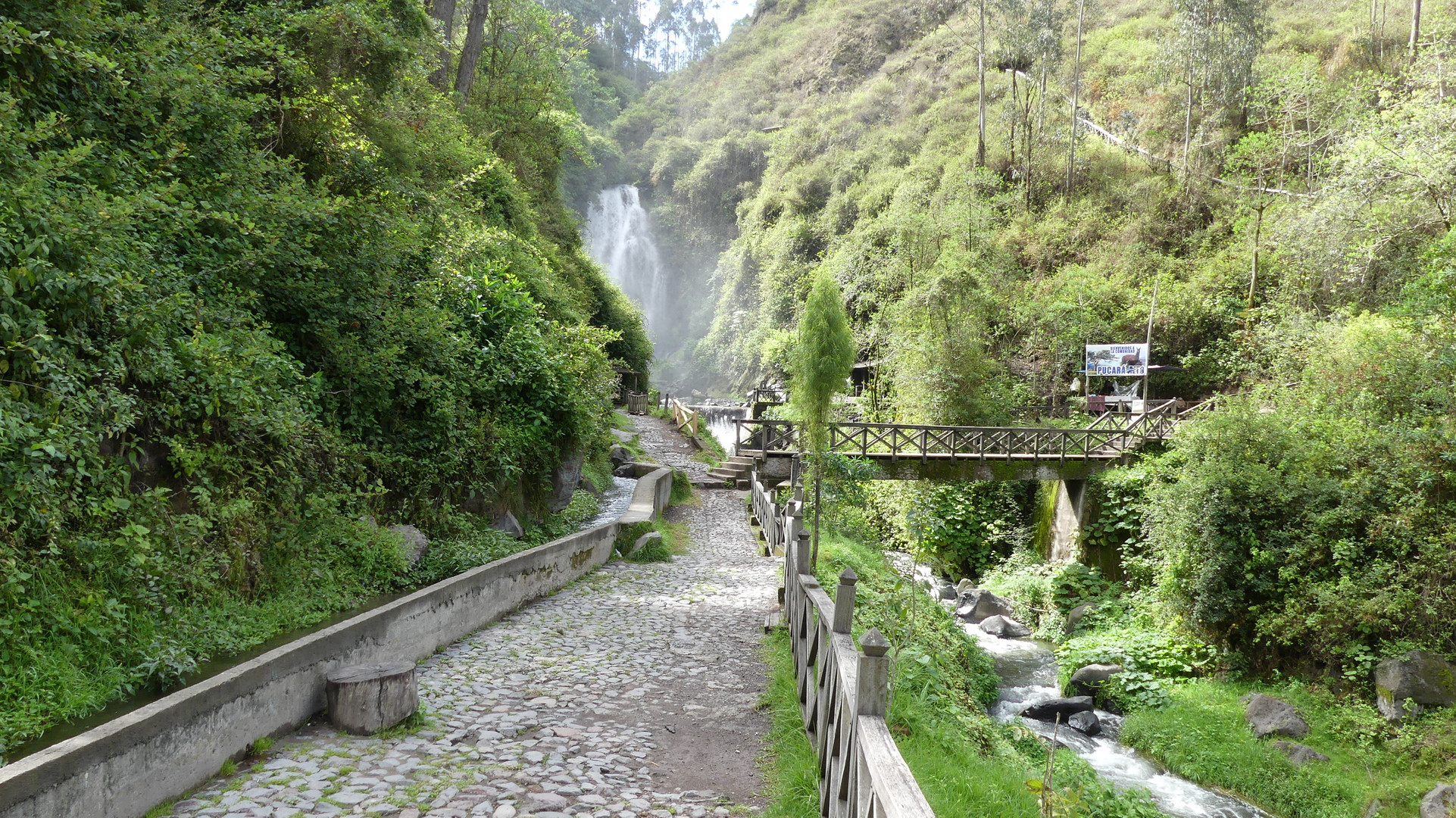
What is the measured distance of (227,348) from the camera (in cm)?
557

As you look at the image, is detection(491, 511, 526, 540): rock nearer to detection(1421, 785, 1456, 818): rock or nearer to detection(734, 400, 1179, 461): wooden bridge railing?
detection(734, 400, 1179, 461): wooden bridge railing

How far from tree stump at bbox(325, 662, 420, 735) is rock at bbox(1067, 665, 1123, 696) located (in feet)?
33.5

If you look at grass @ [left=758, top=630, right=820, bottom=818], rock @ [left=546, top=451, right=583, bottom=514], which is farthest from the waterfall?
grass @ [left=758, top=630, right=820, bottom=818]

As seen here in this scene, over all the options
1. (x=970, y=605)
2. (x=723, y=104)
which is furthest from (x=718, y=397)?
(x=970, y=605)

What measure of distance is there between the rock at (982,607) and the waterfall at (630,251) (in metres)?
37.8

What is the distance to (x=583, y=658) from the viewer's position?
687cm

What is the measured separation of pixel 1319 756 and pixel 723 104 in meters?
52.6

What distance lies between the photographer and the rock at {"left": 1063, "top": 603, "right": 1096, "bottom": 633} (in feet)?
48.3

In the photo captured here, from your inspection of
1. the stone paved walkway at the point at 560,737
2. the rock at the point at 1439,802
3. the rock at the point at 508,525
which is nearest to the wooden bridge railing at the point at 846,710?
the stone paved walkway at the point at 560,737

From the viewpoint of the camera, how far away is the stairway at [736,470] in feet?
68.2

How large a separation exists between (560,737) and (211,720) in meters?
1.97

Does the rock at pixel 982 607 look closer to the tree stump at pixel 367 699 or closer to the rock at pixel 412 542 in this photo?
the rock at pixel 412 542

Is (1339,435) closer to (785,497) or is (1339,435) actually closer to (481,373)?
(785,497)

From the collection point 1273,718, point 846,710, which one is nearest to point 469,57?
point 846,710
